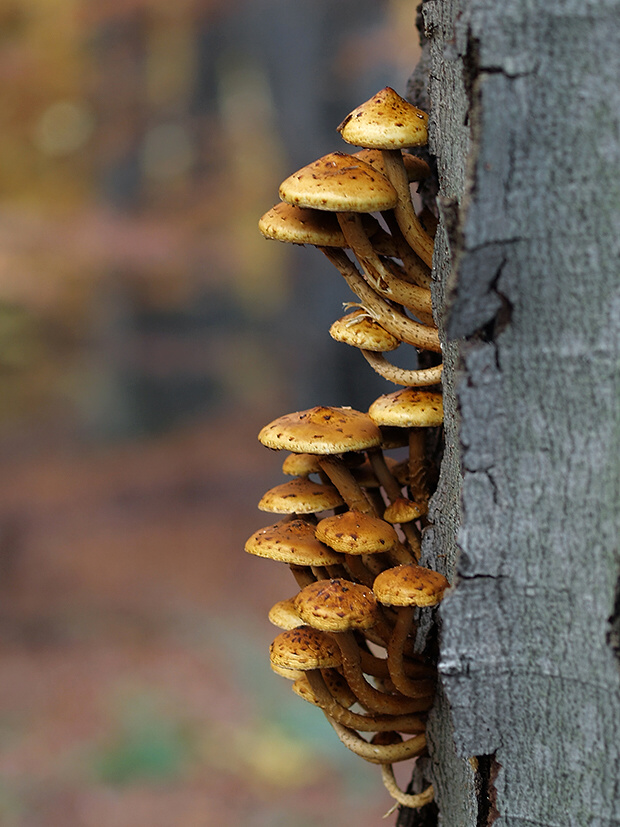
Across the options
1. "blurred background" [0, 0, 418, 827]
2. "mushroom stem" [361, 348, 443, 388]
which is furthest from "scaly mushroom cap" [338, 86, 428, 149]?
"blurred background" [0, 0, 418, 827]

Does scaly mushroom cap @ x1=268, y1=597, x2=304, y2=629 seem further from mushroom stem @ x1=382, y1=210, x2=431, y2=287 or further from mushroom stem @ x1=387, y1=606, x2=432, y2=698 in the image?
mushroom stem @ x1=382, y1=210, x2=431, y2=287

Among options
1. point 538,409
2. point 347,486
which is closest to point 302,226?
point 347,486

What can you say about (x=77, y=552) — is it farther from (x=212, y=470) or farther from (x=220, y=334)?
(x=220, y=334)

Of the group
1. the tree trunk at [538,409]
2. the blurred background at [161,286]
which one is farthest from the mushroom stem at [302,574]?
the blurred background at [161,286]

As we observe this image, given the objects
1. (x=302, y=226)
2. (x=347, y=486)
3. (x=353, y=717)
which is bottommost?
(x=353, y=717)

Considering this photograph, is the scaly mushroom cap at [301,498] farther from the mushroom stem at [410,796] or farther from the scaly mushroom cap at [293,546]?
the mushroom stem at [410,796]

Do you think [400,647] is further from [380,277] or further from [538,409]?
[380,277]
